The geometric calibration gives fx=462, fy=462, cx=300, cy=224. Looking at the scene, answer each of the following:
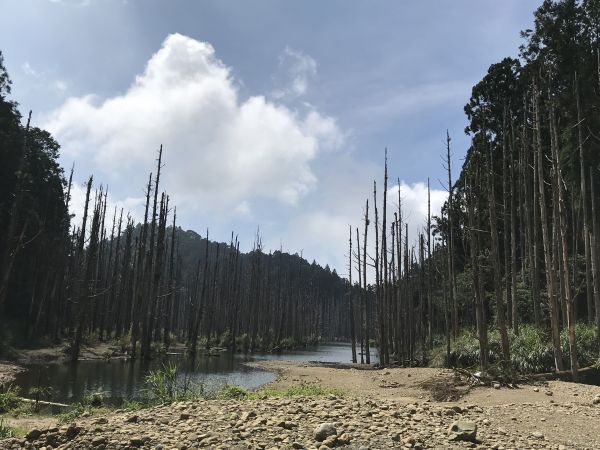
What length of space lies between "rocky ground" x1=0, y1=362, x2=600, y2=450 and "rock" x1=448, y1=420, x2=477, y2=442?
0.04 feet

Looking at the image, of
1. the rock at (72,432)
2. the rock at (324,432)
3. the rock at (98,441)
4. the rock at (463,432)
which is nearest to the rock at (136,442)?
the rock at (98,441)

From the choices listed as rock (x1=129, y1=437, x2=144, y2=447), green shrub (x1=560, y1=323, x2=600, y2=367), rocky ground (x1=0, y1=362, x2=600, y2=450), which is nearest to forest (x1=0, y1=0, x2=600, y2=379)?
green shrub (x1=560, y1=323, x2=600, y2=367)

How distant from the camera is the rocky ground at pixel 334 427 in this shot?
20.1 feet

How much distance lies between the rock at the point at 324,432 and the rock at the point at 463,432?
163 centimetres

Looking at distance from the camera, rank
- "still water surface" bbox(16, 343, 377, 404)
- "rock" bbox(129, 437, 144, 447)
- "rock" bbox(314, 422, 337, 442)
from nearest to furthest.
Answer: "rock" bbox(314, 422, 337, 442), "rock" bbox(129, 437, 144, 447), "still water surface" bbox(16, 343, 377, 404)

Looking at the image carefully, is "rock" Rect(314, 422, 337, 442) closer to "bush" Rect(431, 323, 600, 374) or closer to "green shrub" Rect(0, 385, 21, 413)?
"green shrub" Rect(0, 385, 21, 413)

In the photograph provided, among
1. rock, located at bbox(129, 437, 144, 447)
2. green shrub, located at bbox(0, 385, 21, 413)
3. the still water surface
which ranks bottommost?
the still water surface

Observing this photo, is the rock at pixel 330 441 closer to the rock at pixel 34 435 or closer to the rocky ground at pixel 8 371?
the rock at pixel 34 435

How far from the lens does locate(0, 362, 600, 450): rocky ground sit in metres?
6.13

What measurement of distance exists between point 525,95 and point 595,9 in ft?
18.3

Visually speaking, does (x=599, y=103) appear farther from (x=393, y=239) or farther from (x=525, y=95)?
(x=393, y=239)

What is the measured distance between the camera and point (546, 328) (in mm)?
18281

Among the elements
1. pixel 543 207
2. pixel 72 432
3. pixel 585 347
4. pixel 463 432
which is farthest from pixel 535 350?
pixel 72 432

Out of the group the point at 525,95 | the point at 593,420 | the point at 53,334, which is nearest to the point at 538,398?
the point at 593,420
